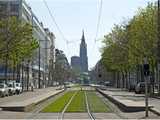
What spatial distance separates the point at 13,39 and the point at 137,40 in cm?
1639

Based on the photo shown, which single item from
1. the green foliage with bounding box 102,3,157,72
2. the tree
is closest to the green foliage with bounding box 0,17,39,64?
the tree

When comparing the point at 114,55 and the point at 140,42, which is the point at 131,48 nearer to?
the point at 140,42

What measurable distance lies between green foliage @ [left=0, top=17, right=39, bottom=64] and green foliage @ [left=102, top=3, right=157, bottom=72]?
14.8m

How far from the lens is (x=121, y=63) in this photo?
311 feet

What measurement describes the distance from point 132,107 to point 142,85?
4242 centimetres

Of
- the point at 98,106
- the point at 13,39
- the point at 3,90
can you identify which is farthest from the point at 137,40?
the point at 98,106

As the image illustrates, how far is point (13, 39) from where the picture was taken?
68.9m

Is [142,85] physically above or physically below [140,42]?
below

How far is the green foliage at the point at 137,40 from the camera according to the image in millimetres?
64875

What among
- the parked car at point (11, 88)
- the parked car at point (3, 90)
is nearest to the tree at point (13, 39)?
the parked car at point (3, 90)

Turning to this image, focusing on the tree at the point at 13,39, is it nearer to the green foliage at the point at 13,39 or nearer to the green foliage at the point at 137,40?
the green foliage at the point at 13,39

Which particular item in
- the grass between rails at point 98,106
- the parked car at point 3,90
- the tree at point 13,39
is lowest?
the grass between rails at point 98,106

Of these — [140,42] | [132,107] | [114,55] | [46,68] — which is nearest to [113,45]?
[114,55]

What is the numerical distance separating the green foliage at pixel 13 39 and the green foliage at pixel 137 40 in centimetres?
1483
